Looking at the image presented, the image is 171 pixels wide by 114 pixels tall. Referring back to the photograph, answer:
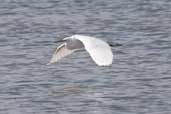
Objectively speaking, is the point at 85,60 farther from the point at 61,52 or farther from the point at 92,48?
the point at 92,48

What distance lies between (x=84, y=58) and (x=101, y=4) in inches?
194

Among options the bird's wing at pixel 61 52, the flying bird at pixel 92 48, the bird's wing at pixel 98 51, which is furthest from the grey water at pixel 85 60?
the bird's wing at pixel 98 51

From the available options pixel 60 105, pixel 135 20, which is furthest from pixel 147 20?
pixel 60 105

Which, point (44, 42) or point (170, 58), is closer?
point (170, 58)

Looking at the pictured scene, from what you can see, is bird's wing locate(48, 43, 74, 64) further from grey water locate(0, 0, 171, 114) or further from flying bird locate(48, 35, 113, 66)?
grey water locate(0, 0, 171, 114)

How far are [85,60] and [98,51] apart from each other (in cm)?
302

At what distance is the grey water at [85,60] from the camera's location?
10.2 metres

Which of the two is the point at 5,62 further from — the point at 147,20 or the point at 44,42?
the point at 147,20

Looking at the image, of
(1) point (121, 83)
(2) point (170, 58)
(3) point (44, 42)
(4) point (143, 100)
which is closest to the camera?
(4) point (143, 100)

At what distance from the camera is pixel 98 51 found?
10.0 meters

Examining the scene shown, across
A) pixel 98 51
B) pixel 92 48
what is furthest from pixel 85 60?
pixel 98 51

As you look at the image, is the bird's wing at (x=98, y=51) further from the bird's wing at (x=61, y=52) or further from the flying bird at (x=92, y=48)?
the bird's wing at (x=61, y=52)

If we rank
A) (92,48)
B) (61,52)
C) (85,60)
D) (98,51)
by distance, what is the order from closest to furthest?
1. (98,51)
2. (92,48)
3. (61,52)
4. (85,60)

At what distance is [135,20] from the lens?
53.6 ft
